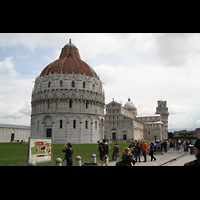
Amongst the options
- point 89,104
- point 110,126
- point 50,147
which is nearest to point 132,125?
Result: point 110,126

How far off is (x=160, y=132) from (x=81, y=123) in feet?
254

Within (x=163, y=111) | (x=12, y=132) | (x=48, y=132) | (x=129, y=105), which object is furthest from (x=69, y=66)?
(x=163, y=111)

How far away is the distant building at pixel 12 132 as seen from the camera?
71.9 meters

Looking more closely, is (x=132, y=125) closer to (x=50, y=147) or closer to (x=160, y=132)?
(x=160, y=132)

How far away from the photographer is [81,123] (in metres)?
52.5

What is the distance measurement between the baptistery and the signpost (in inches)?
1556

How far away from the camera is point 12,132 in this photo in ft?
249

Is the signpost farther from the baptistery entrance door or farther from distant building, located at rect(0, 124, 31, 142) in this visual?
distant building, located at rect(0, 124, 31, 142)

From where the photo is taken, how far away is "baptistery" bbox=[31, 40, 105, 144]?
51.7 meters

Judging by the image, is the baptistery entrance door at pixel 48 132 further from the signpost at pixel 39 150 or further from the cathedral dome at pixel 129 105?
the cathedral dome at pixel 129 105

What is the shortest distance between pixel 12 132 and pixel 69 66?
3741 centimetres

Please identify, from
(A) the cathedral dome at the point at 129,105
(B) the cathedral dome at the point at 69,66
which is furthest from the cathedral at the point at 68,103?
(A) the cathedral dome at the point at 129,105

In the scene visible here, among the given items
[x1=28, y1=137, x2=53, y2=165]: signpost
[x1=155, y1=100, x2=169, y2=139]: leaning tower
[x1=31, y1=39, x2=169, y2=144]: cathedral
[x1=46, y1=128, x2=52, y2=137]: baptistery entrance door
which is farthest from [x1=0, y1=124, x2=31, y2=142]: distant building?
[x1=155, y1=100, x2=169, y2=139]: leaning tower
